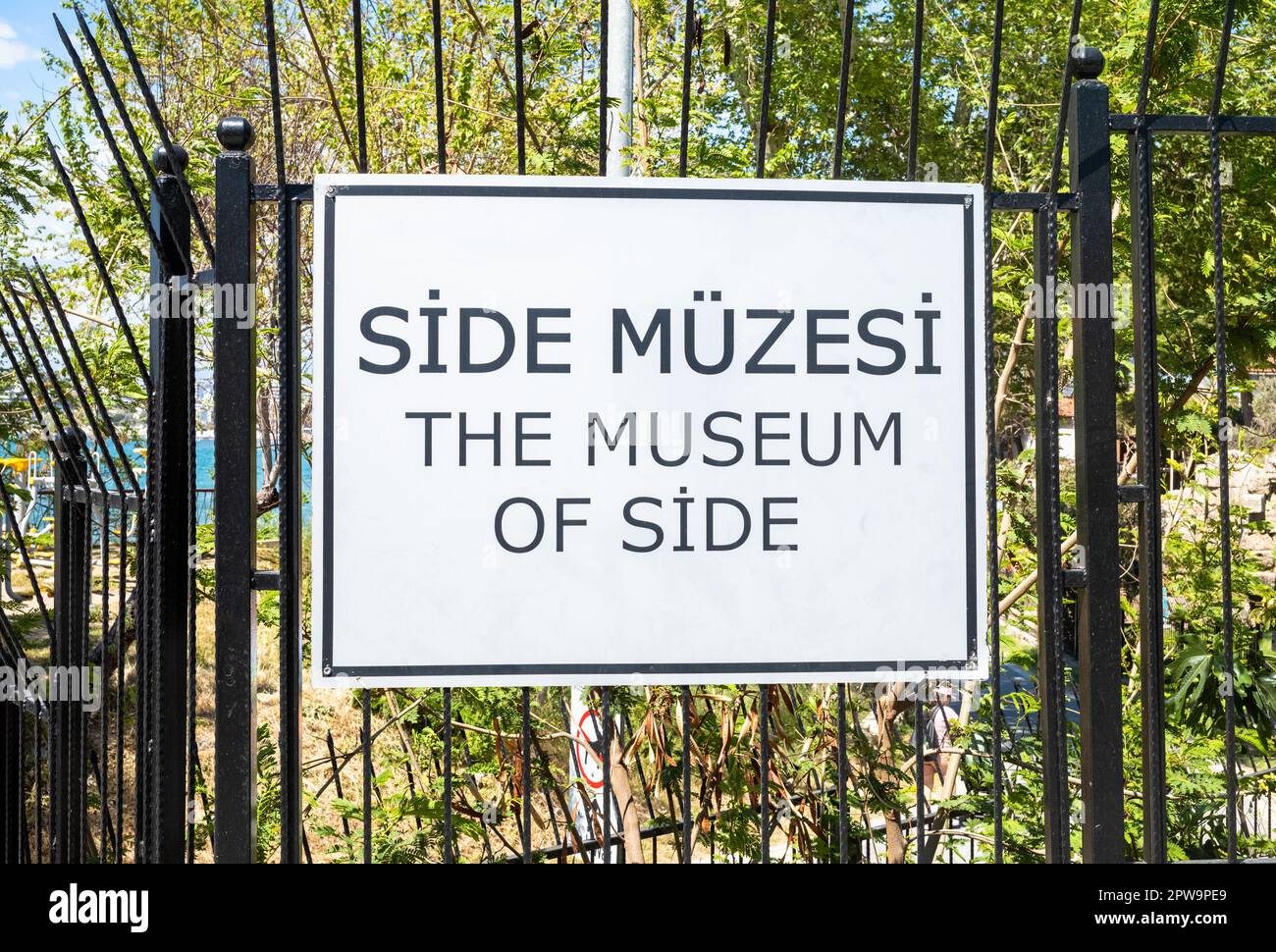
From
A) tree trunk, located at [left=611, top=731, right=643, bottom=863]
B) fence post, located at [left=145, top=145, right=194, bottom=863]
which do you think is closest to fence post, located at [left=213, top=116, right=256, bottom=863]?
fence post, located at [left=145, top=145, right=194, bottom=863]

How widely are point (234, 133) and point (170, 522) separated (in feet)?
2.78

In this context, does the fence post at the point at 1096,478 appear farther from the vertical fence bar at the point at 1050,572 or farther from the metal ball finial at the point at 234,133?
the metal ball finial at the point at 234,133

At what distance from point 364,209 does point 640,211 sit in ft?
1.97

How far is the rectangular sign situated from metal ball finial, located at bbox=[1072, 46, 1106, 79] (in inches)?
16.9

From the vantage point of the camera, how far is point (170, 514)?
81.5 inches

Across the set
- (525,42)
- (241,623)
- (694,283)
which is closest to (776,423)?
(694,283)

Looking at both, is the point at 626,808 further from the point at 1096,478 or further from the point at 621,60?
A: the point at 621,60

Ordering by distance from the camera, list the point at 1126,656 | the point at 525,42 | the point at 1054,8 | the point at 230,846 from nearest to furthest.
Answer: the point at 230,846 < the point at 1126,656 < the point at 525,42 < the point at 1054,8

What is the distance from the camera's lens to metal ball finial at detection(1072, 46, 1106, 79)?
2107 millimetres

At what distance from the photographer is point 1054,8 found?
4.90 m

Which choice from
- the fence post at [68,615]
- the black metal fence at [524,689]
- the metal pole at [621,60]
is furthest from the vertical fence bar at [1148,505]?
the fence post at [68,615]

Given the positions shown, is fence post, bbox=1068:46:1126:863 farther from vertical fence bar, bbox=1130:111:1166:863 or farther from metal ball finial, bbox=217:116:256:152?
metal ball finial, bbox=217:116:256:152

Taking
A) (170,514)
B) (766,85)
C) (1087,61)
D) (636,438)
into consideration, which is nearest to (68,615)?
(170,514)
